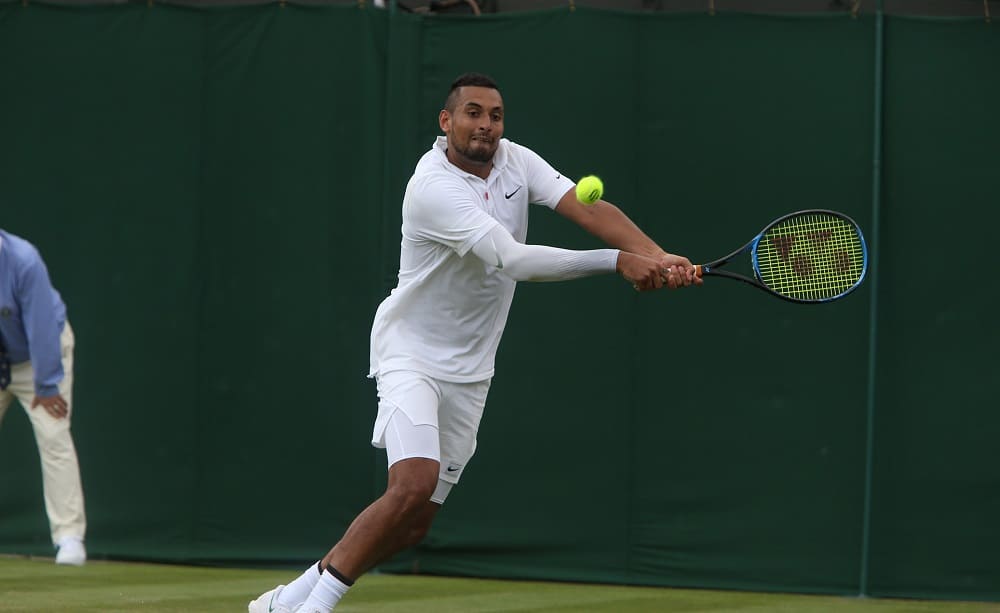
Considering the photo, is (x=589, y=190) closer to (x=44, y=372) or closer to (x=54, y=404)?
(x=44, y=372)

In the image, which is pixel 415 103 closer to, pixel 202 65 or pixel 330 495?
pixel 202 65

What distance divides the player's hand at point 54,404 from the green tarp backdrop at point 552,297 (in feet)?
2.38

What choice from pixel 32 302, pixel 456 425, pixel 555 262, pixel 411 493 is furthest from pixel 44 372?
pixel 555 262

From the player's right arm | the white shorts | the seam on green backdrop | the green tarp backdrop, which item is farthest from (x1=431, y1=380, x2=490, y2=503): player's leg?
the seam on green backdrop

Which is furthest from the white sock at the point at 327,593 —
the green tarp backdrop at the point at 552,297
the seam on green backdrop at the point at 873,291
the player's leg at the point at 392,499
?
the seam on green backdrop at the point at 873,291

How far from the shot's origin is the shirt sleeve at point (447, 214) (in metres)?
5.30

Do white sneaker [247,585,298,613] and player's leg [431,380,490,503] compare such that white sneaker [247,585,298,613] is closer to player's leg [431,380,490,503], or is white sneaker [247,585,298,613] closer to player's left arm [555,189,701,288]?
player's leg [431,380,490,503]

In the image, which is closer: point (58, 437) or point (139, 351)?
point (58, 437)

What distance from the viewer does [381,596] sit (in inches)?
285

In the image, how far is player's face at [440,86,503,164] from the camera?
218 inches

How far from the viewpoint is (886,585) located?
7.80m

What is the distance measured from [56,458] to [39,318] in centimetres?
79

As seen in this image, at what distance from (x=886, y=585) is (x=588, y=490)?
5.17 ft

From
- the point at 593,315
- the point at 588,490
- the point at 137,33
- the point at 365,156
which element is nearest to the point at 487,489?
the point at 588,490
